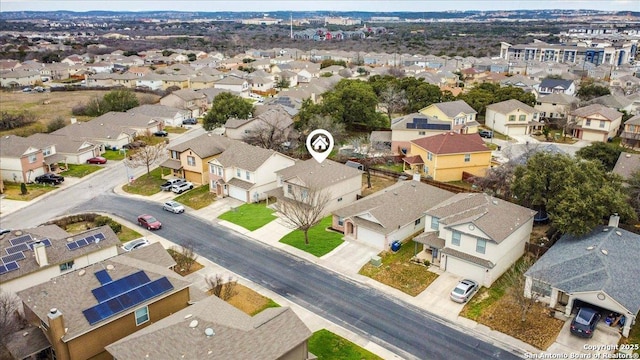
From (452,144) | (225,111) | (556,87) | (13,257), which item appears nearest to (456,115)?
(452,144)

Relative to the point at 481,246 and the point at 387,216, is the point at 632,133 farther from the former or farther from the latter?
the point at 387,216

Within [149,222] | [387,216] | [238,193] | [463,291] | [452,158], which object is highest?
[452,158]

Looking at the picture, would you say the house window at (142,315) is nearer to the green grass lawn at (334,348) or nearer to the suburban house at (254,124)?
the green grass lawn at (334,348)

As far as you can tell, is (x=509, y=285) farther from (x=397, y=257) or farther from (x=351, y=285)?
(x=351, y=285)

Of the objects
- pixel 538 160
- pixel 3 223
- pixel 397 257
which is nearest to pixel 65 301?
pixel 397 257

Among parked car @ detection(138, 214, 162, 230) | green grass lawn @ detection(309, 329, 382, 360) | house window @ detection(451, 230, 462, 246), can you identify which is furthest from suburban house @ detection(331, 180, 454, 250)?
parked car @ detection(138, 214, 162, 230)
